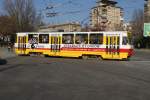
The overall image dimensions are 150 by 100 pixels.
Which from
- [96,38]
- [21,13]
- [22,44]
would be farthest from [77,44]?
[21,13]

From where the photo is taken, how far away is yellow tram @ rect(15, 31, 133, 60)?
38.3 m

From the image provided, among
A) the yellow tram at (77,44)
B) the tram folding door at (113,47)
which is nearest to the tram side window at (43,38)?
the yellow tram at (77,44)

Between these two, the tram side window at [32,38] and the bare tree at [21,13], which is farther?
the bare tree at [21,13]

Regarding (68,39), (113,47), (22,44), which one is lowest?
(113,47)

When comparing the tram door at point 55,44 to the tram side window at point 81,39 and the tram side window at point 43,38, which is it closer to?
the tram side window at point 43,38

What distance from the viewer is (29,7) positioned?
79.9 meters

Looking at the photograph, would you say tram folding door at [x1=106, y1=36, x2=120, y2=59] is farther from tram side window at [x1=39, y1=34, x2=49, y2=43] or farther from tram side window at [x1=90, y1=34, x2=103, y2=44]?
tram side window at [x1=39, y1=34, x2=49, y2=43]

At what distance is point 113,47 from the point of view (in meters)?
38.4

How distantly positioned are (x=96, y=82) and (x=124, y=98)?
193 inches

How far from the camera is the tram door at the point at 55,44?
42.6 metres

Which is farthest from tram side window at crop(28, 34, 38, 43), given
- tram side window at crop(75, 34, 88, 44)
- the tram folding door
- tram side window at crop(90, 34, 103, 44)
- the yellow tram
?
the tram folding door

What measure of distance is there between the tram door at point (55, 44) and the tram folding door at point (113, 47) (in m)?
5.72

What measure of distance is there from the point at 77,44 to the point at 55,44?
275cm

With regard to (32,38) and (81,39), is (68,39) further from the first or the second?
(32,38)
